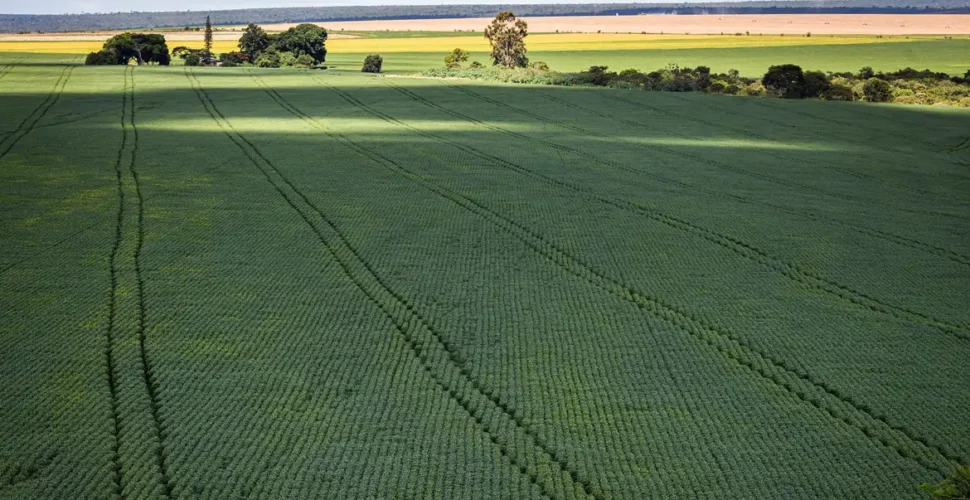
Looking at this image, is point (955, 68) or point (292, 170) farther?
point (955, 68)

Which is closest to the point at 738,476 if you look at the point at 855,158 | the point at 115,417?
the point at 115,417

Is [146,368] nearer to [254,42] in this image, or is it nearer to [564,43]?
[254,42]

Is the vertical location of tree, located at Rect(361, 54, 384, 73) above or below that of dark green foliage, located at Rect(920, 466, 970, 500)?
above

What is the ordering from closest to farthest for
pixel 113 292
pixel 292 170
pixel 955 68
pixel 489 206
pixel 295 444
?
pixel 295 444
pixel 113 292
pixel 489 206
pixel 292 170
pixel 955 68

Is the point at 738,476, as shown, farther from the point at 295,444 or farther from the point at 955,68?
the point at 955,68

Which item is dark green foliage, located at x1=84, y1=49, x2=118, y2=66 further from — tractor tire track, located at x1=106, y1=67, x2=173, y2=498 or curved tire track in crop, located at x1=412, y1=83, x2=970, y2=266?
tractor tire track, located at x1=106, y1=67, x2=173, y2=498

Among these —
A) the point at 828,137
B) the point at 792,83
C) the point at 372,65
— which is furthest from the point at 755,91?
the point at 372,65

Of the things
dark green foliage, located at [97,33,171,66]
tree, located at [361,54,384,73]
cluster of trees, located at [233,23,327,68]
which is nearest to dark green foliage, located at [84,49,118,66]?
dark green foliage, located at [97,33,171,66]
